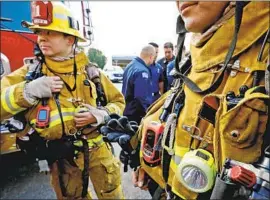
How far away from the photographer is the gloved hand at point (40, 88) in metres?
1.80

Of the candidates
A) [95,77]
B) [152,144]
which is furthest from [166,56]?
[152,144]

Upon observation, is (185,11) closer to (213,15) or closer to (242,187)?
(213,15)

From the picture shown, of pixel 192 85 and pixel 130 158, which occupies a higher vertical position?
pixel 192 85

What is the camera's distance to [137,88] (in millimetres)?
3262

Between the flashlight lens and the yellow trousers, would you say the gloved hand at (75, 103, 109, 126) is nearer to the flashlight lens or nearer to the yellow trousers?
the yellow trousers

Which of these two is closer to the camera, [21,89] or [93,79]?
[21,89]

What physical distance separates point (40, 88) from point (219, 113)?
4.69ft

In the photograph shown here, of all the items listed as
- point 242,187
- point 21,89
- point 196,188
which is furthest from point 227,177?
point 21,89

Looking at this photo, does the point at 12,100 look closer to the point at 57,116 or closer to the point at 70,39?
the point at 57,116

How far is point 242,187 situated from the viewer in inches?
26.6

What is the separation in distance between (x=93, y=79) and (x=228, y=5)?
148 cm

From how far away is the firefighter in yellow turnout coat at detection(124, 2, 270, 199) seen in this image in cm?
72

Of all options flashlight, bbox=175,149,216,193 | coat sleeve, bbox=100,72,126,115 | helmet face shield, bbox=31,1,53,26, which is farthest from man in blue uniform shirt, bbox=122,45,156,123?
flashlight, bbox=175,149,216,193

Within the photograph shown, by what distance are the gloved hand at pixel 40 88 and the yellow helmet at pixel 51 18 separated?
1.34ft
